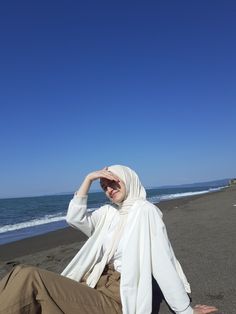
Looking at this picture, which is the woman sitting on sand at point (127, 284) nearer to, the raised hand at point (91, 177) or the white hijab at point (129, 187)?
the white hijab at point (129, 187)

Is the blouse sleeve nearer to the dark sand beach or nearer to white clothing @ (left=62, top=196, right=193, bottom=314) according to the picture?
white clothing @ (left=62, top=196, right=193, bottom=314)

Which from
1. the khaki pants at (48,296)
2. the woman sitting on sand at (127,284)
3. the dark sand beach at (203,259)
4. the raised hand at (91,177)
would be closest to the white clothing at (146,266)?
the woman sitting on sand at (127,284)

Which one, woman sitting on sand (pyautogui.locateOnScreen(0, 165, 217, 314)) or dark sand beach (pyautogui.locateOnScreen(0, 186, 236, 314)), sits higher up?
woman sitting on sand (pyautogui.locateOnScreen(0, 165, 217, 314))

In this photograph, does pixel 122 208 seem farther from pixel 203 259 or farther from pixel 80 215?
pixel 203 259

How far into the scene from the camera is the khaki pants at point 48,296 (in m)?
3.09

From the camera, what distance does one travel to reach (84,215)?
150 inches

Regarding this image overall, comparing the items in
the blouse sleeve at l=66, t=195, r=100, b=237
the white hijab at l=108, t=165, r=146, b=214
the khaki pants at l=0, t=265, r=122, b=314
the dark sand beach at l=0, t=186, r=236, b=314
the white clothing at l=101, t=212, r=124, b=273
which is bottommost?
the dark sand beach at l=0, t=186, r=236, b=314

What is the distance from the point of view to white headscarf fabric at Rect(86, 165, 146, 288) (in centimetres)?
358

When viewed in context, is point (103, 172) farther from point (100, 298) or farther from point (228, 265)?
point (228, 265)

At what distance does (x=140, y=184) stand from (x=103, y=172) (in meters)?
0.34

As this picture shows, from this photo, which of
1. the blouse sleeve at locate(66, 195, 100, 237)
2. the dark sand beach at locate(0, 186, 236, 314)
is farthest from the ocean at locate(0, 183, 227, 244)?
the blouse sleeve at locate(66, 195, 100, 237)

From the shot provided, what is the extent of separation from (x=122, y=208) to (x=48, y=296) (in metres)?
0.95

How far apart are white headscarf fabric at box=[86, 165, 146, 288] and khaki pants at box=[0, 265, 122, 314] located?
23cm

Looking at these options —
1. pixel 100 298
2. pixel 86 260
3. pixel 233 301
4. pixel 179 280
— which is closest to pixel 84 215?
pixel 86 260
